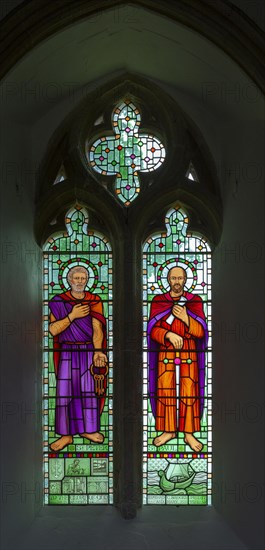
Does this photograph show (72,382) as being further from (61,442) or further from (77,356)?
(61,442)

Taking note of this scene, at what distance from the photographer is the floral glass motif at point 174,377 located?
18.2ft

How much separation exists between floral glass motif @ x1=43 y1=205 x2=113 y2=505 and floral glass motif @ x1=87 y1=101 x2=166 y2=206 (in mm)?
346

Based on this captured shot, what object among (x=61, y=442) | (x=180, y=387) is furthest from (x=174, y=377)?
(x=61, y=442)

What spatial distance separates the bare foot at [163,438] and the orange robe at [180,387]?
26 mm

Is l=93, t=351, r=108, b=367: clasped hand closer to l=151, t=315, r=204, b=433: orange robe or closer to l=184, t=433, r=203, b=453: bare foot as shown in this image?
l=151, t=315, r=204, b=433: orange robe

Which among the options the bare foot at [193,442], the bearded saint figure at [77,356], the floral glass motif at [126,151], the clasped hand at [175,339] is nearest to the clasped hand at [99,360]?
the bearded saint figure at [77,356]

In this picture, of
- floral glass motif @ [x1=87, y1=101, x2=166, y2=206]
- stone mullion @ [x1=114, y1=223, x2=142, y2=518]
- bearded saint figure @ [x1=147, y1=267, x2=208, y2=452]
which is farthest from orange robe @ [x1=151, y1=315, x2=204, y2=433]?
floral glass motif @ [x1=87, y1=101, x2=166, y2=206]

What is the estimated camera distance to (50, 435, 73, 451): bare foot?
5605mm

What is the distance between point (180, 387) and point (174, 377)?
0.08 meters

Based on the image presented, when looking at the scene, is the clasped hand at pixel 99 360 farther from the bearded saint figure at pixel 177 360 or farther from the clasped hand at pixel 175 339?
the clasped hand at pixel 175 339

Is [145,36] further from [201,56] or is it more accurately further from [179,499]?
[179,499]
